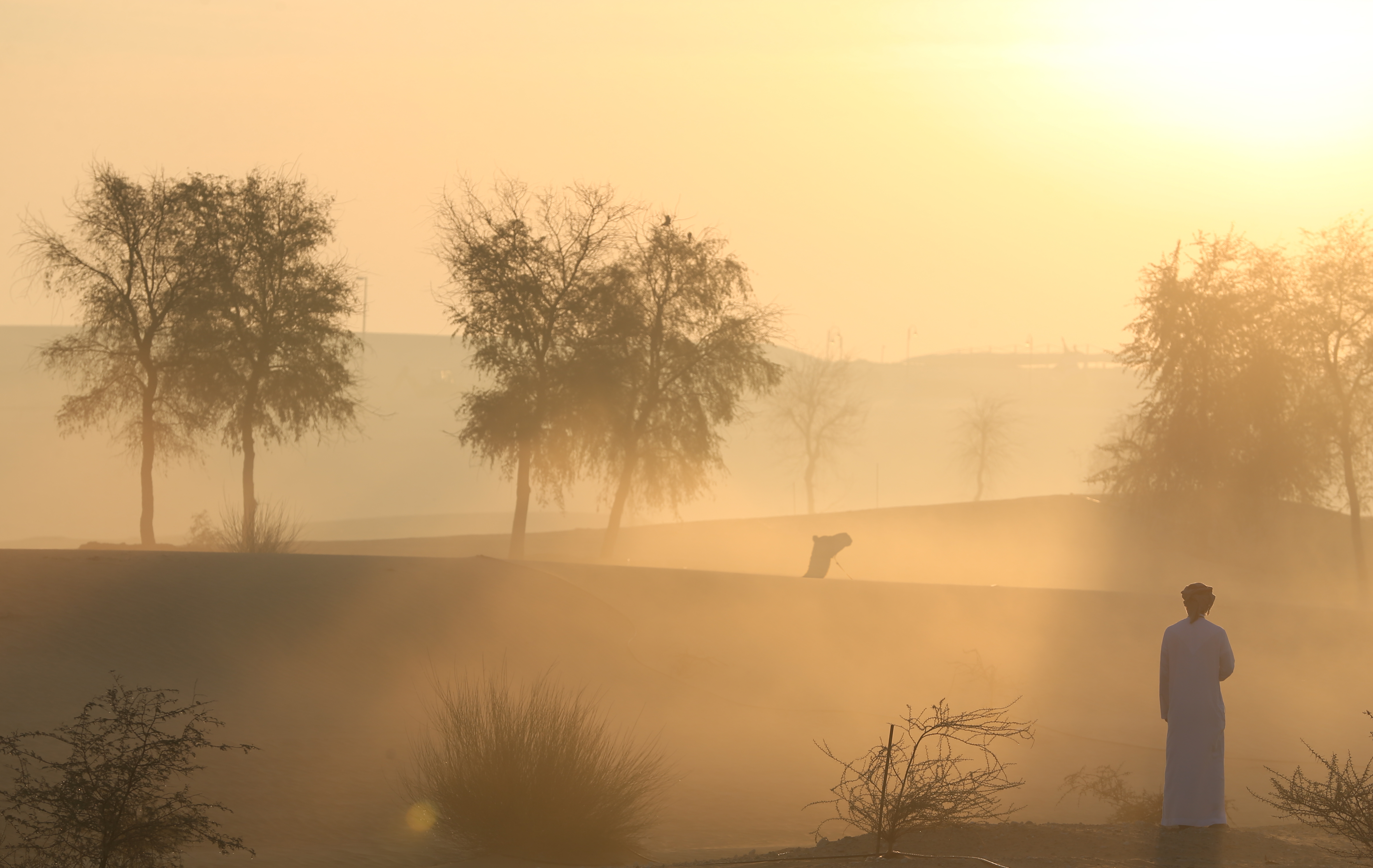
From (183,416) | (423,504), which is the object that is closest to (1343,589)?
(183,416)

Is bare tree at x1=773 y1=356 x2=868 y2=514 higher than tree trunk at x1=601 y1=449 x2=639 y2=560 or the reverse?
higher

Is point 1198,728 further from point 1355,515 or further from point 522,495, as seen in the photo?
point 1355,515

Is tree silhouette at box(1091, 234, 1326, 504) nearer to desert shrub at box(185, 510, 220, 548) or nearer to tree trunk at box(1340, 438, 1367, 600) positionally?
tree trunk at box(1340, 438, 1367, 600)

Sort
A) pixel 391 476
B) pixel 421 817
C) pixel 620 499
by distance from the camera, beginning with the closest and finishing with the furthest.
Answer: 1. pixel 421 817
2. pixel 620 499
3. pixel 391 476

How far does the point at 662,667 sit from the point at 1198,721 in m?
9.66

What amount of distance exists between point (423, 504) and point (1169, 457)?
106 meters

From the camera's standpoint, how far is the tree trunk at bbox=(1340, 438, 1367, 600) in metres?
38.4

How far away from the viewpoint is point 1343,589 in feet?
132

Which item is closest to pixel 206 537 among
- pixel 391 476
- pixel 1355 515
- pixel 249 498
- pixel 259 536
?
pixel 249 498

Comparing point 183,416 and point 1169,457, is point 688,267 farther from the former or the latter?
point 1169,457

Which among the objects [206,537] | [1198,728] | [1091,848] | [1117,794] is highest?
[1198,728]

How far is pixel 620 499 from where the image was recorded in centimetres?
3666

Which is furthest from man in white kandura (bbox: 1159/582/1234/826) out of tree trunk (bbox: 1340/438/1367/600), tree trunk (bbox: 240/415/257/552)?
tree trunk (bbox: 1340/438/1367/600)

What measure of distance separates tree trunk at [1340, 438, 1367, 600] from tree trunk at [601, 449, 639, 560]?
75.0 ft
